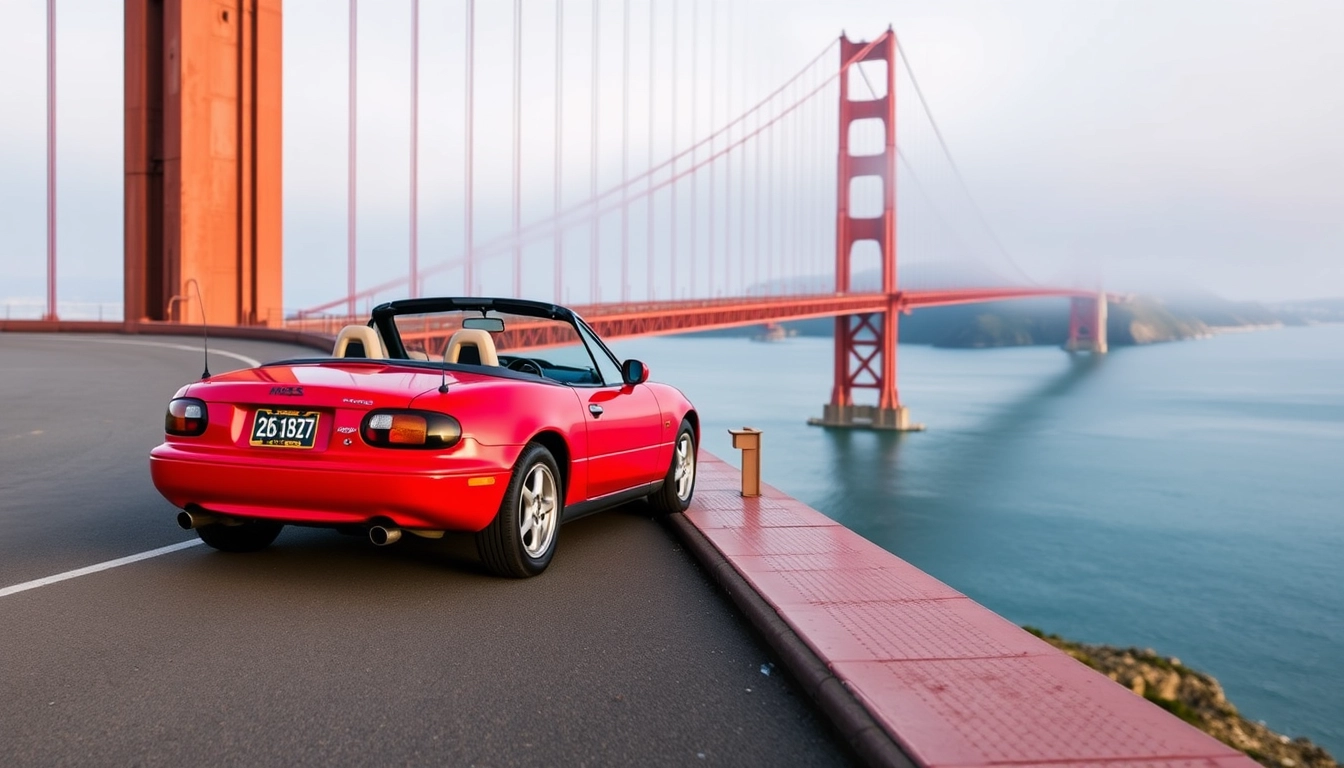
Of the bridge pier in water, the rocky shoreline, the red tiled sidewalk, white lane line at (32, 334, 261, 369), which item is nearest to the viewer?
the red tiled sidewalk

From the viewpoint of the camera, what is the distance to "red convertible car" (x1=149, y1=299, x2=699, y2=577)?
4133mm

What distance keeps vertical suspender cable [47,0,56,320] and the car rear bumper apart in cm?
2996

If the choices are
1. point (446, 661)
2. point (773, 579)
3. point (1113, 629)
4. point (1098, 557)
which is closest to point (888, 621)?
point (773, 579)

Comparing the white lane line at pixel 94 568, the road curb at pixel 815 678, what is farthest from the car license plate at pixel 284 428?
the road curb at pixel 815 678

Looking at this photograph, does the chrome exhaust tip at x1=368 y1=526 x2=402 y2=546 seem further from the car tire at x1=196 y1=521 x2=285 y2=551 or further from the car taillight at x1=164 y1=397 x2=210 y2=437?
the car tire at x1=196 y1=521 x2=285 y2=551

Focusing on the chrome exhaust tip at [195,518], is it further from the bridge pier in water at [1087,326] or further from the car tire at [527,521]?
the bridge pier in water at [1087,326]

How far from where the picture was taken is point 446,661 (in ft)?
11.3

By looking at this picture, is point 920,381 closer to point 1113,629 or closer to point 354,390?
point 1113,629

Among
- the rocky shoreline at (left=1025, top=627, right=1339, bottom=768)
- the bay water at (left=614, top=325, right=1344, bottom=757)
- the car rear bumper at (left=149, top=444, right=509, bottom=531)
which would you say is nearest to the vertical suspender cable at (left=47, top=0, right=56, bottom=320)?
the bay water at (left=614, top=325, right=1344, bottom=757)

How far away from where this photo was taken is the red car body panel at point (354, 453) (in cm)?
411

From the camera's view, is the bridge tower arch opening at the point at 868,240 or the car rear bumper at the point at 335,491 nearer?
the car rear bumper at the point at 335,491

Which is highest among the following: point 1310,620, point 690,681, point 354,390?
point 354,390

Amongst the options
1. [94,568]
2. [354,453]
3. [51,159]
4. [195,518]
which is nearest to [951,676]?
[354,453]

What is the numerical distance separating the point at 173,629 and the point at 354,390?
1067mm
